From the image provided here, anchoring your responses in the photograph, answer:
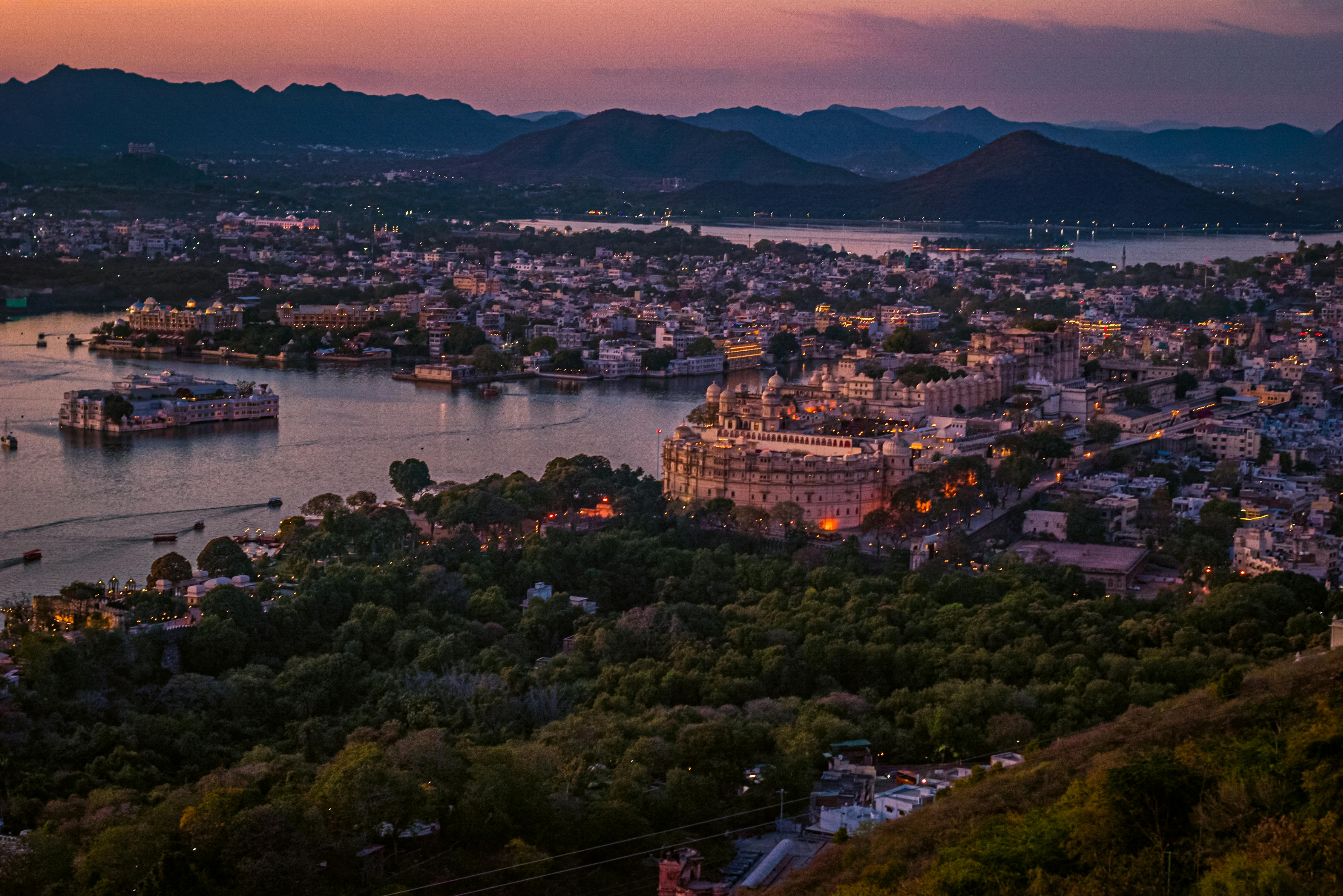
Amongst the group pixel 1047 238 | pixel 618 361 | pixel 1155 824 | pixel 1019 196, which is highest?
pixel 1019 196

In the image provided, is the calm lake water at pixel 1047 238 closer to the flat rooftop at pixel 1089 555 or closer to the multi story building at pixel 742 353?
the multi story building at pixel 742 353

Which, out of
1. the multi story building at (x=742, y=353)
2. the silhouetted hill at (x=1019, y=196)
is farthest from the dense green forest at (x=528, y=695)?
the silhouetted hill at (x=1019, y=196)

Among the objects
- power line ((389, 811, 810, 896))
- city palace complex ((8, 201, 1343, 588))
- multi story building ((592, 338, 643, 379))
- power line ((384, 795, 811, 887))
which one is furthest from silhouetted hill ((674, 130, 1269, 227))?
power line ((389, 811, 810, 896))

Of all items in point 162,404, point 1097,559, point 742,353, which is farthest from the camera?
point 742,353

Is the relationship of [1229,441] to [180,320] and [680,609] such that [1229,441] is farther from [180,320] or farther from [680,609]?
[180,320]

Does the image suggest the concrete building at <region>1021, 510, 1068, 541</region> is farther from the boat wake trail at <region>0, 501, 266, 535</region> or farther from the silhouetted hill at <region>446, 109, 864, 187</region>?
the silhouetted hill at <region>446, 109, 864, 187</region>

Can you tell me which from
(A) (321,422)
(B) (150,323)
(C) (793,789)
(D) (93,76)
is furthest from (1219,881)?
(D) (93,76)

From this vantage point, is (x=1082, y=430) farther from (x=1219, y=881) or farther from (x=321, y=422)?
(x=1219, y=881)

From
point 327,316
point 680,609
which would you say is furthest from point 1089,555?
point 327,316
